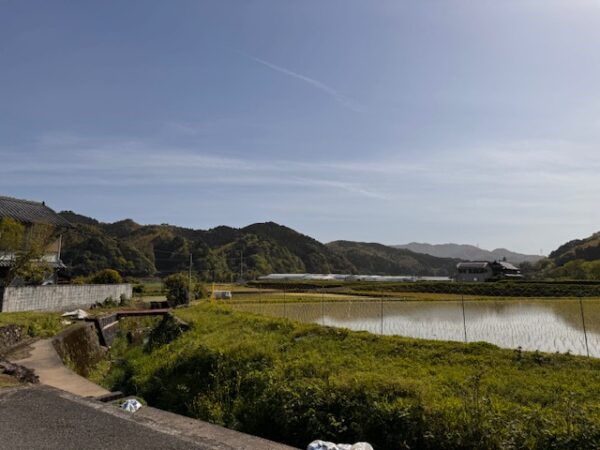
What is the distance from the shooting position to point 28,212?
31.1 meters

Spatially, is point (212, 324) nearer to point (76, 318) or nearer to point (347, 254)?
point (76, 318)

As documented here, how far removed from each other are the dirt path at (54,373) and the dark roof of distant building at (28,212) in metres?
19.3

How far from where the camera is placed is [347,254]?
15862 cm

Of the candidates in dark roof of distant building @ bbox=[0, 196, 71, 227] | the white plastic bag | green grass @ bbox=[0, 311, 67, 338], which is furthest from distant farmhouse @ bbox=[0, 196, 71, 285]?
the white plastic bag

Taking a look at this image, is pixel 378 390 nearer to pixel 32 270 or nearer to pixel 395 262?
pixel 32 270

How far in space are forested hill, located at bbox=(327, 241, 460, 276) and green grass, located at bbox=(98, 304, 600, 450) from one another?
5321 inches

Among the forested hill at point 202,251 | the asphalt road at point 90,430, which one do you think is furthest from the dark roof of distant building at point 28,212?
the forested hill at point 202,251

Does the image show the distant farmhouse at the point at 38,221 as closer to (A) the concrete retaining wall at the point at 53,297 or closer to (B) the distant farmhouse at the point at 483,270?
(A) the concrete retaining wall at the point at 53,297

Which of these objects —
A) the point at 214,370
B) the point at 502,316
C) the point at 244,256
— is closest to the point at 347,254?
the point at 244,256

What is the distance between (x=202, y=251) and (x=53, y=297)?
74.7 m

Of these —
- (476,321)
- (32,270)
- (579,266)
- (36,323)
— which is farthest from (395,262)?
(36,323)

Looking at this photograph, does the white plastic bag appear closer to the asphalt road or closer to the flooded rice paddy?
the asphalt road

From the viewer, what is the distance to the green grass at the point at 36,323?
14882 mm

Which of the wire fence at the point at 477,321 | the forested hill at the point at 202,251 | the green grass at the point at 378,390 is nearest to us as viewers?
the green grass at the point at 378,390
